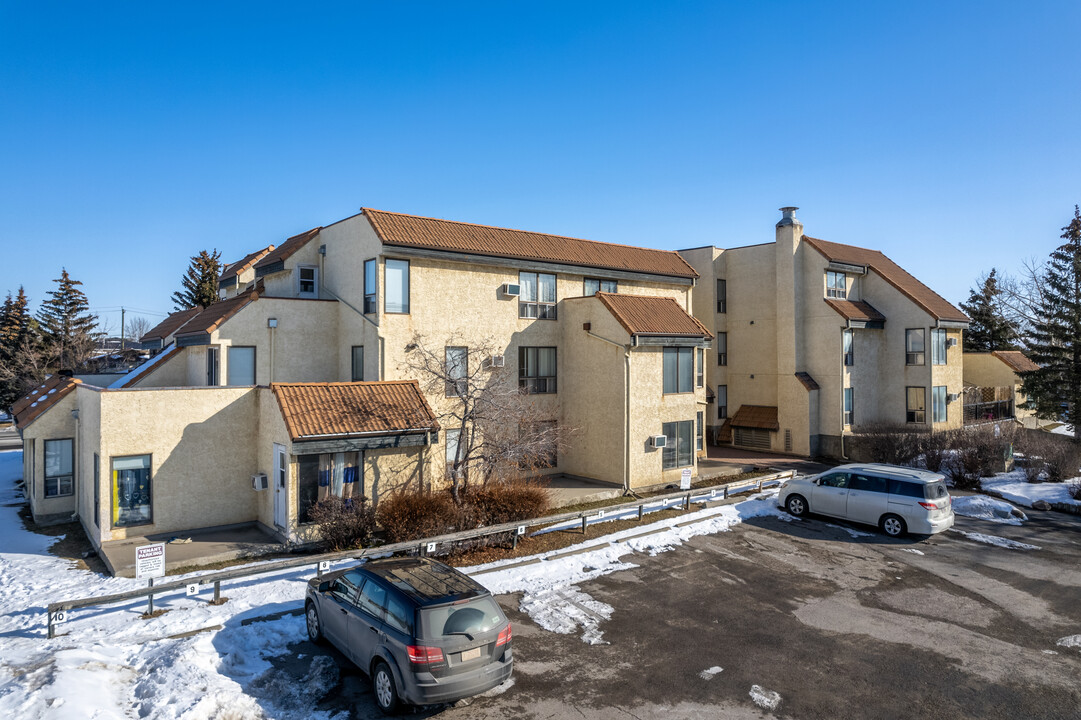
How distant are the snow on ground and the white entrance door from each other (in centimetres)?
1953

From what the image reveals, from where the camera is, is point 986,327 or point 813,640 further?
point 986,327

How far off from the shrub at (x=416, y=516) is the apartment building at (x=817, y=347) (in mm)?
20310

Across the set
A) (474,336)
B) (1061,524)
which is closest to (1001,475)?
(1061,524)

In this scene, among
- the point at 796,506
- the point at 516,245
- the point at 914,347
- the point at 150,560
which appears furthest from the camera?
the point at 914,347

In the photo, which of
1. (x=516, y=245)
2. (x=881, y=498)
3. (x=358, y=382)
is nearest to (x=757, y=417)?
(x=881, y=498)

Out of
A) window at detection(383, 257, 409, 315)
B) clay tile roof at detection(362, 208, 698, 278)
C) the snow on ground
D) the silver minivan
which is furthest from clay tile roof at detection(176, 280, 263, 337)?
the snow on ground

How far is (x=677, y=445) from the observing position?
2266 cm

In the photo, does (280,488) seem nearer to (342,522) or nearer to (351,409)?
(342,522)

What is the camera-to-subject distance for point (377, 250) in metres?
19.0

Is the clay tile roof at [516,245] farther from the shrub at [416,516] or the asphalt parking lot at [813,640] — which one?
the asphalt parking lot at [813,640]

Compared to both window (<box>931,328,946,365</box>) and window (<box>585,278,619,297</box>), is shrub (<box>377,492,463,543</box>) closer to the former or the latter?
window (<box>585,278,619,297</box>)

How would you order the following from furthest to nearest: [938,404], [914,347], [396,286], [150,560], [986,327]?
[986,327] < [914,347] < [938,404] < [396,286] < [150,560]

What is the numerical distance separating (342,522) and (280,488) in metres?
2.39

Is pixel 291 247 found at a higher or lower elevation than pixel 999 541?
higher
